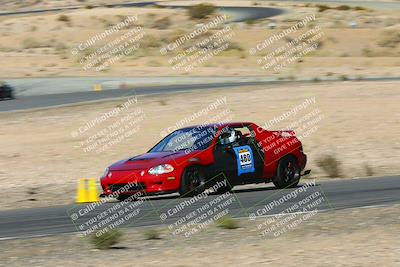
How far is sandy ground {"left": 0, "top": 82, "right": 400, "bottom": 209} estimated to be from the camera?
68.8 ft

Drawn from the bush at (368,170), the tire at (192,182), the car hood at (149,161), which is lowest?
the bush at (368,170)

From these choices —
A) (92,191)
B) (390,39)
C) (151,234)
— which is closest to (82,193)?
(92,191)

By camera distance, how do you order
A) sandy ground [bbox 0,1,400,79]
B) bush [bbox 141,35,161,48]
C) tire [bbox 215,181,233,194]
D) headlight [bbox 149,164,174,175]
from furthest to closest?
1. bush [bbox 141,35,161,48]
2. sandy ground [bbox 0,1,400,79]
3. tire [bbox 215,181,233,194]
4. headlight [bbox 149,164,174,175]

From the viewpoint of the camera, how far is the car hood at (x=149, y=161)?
15570 mm

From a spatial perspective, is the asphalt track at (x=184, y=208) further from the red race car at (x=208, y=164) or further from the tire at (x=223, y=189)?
the red race car at (x=208, y=164)

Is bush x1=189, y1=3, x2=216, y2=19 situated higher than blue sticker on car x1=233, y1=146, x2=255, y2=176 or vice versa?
blue sticker on car x1=233, y1=146, x2=255, y2=176

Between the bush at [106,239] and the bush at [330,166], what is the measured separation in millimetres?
9614

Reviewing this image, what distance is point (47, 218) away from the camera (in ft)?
46.4

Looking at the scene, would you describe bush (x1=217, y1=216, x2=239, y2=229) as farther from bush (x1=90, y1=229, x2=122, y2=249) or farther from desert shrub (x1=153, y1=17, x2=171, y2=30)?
desert shrub (x1=153, y1=17, x2=171, y2=30)

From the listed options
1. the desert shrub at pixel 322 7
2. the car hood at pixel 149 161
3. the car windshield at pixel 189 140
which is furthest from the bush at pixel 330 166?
the desert shrub at pixel 322 7

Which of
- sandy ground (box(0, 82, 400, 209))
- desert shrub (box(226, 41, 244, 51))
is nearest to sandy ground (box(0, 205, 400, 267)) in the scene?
sandy ground (box(0, 82, 400, 209))

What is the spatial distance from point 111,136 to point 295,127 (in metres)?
5.28

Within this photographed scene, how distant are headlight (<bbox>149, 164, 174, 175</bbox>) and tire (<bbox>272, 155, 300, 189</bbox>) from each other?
2378 millimetres

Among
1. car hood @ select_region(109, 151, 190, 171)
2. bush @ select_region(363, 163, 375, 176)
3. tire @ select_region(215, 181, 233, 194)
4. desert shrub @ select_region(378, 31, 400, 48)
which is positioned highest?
car hood @ select_region(109, 151, 190, 171)
